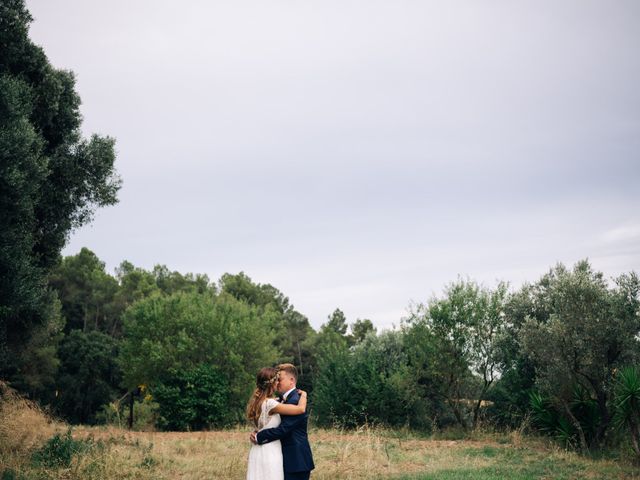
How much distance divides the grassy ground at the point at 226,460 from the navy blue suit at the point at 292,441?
5641 mm

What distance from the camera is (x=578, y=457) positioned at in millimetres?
15461

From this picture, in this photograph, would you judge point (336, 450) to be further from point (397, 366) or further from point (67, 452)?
point (397, 366)

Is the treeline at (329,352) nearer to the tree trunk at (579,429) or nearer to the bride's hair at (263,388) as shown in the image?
the tree trunk at (579,429)

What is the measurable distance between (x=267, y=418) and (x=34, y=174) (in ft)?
38.7

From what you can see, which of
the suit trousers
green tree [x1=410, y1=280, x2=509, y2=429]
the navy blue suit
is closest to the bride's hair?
the navy blue suit

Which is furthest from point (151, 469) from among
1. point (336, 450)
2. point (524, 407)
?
point (524, 407)

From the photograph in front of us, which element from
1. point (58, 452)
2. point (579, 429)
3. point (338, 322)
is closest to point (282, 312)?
point (338, 322)

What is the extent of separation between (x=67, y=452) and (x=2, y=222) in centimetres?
629

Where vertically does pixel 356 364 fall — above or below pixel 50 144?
below

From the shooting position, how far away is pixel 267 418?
23.0ft

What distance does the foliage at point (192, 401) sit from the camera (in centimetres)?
3025

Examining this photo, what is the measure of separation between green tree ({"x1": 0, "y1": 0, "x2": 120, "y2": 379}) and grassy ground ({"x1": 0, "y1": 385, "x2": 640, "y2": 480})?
10.6ft

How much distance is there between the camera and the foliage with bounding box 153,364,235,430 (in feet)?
99.2

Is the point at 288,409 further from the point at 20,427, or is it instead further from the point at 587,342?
the point at 587,342
